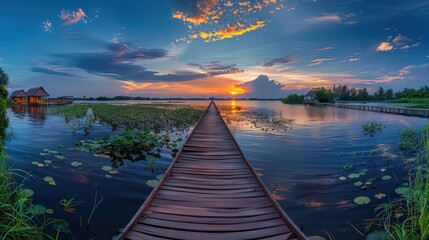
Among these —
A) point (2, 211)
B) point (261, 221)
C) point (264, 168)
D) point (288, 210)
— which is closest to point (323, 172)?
point (264, 168)

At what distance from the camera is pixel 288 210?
5793 mm

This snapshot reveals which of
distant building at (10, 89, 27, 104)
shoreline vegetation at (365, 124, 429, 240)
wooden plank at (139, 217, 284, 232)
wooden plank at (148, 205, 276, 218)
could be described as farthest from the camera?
distant building at (10, 89, 27, 104)

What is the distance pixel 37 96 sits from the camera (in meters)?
54.8

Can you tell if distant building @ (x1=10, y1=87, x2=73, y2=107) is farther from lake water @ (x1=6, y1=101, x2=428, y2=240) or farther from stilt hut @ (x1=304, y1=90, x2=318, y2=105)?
stilt hut @ (x1=304, y1=90, x2=318, y2=105)

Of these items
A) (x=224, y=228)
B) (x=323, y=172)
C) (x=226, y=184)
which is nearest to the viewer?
(x=224, y=228)

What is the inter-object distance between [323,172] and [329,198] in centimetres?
250

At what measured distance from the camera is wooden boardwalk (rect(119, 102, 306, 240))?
11.7 feet

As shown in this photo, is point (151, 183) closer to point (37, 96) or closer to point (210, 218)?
point (210, 218)

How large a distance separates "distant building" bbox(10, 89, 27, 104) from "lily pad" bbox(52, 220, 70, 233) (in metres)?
67.9

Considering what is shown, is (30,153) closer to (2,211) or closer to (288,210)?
(2,211)

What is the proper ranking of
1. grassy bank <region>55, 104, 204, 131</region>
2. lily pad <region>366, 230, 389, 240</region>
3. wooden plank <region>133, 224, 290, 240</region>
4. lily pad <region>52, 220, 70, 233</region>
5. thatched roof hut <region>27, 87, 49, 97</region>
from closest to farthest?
1. wooden plank <region>133, 224, 290, 240</region>
2. lily pad <region>366, 230, 389, 240</region>
3. lily pad <region>52, 220, 70, 233</region>
4. grassy bank <region>55, 104, 204, 131</region>
5. thatched roof hut <region>27, 87, 49, 97</region>

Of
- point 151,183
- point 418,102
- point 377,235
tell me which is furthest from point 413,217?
point 418,102

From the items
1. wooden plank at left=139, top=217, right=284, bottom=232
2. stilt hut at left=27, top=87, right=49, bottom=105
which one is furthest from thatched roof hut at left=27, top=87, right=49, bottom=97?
wooden plank at left=139, top=217, right=284, bottom=232

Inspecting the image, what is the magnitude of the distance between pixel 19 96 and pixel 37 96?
739cm
